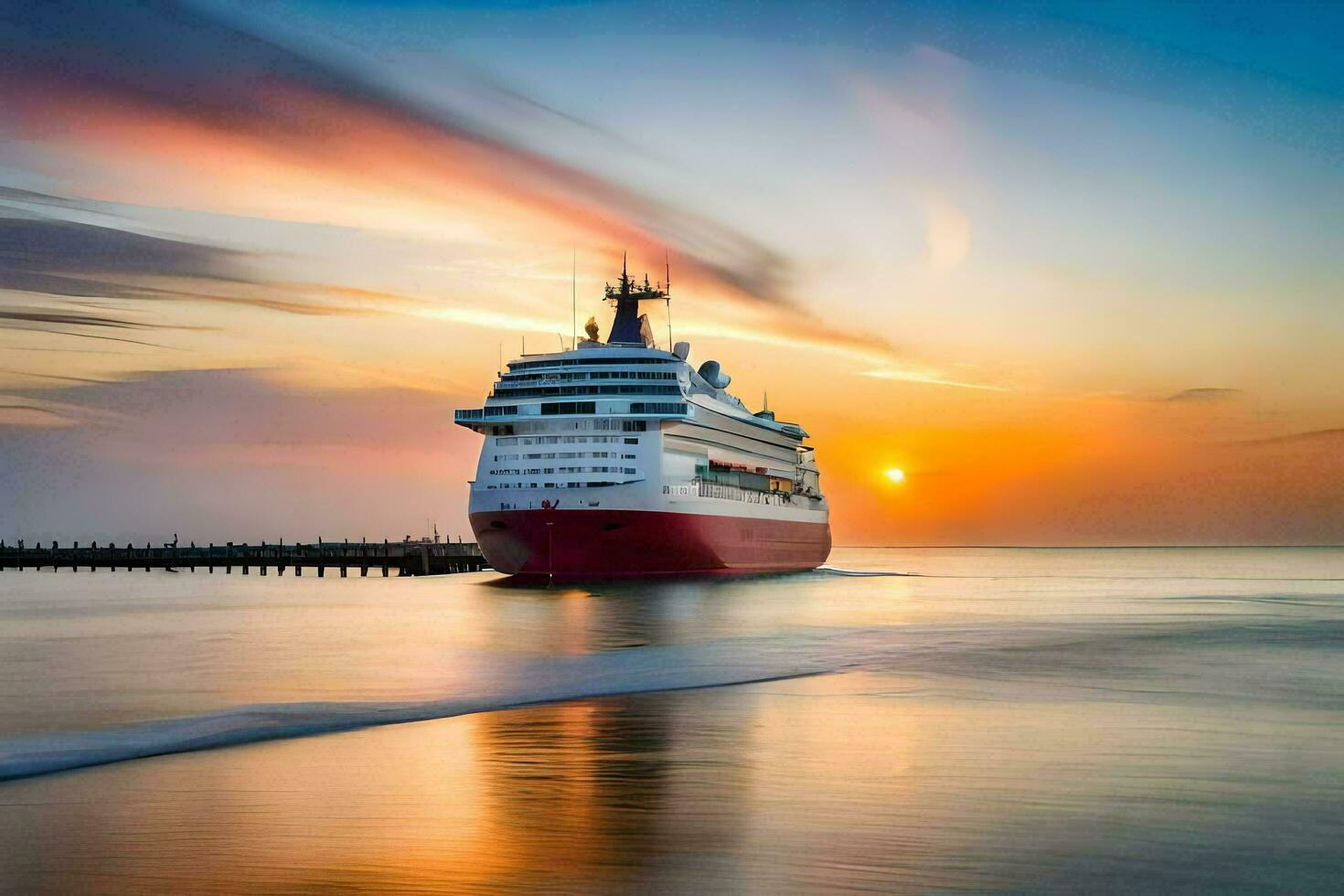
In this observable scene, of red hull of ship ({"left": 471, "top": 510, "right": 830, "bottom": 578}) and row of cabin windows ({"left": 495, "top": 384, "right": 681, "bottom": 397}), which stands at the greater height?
row of cabin windows ({"left": 495, "top": 384, "right": 681, "bottom": 397})

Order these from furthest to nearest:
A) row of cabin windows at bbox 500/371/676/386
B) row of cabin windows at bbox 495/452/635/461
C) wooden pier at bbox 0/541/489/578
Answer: wooden pier at bbox 0/541/489/578 → row of cabin windows at bbox 500/371/676/386 → row of cabin windows at bbox 495/452/635/461

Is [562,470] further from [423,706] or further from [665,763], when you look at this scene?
[665,763]

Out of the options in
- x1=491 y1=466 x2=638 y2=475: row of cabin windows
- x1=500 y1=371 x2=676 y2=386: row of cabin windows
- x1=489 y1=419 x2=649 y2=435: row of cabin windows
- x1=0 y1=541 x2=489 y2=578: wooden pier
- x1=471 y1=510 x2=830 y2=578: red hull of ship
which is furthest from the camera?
x1=0 y1=541 x2=489 y2=578: wooden pier

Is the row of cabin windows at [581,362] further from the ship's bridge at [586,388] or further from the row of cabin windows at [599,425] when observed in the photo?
the row of cabin windows at [599,425]

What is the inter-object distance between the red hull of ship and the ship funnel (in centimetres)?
2118

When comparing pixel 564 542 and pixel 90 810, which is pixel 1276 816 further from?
pixel 564 542

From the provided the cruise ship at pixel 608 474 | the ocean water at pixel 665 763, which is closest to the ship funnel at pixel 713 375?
the cruise ship at pixel 608 474

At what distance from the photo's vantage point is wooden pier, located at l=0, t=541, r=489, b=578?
98250 mm

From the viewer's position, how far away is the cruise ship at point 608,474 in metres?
56.0

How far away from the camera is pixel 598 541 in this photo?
55719mm

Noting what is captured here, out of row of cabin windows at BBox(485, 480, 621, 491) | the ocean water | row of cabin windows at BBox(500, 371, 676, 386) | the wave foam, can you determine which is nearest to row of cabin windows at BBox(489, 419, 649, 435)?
row of cabin windows at BBox(500, 371, 676, 386)

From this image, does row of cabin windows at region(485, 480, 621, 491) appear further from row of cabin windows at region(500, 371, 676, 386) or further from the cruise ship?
row of cabin windows at region(500, 371, 676, 386)

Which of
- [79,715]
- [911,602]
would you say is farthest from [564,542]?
[79,715]

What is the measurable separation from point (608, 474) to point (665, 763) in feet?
148
